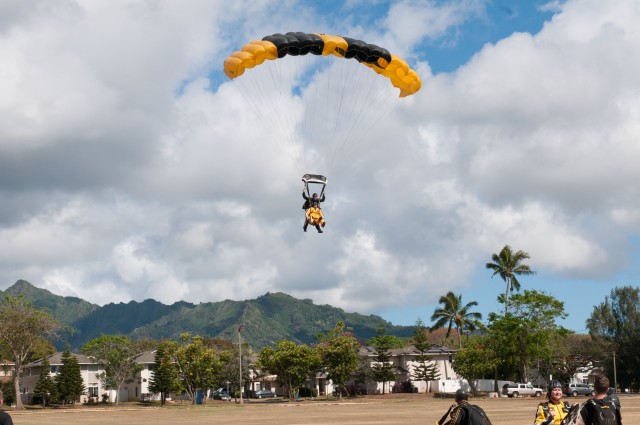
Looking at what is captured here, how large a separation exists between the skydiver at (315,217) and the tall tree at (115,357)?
61.8 meters

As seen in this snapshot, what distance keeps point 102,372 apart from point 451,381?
45435 millimetres

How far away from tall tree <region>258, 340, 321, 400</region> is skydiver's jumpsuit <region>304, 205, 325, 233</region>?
155ft

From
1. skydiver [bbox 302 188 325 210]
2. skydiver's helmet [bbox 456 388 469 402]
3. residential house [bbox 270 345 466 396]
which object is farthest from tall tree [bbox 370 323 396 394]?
skydiver's helmet [bbox 456 388 469 402]

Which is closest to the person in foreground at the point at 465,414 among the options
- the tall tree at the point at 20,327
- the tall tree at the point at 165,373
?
the tall tree at the point at 20,327

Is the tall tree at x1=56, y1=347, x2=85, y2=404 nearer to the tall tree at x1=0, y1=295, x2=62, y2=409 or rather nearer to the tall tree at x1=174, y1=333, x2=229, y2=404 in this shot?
the tall tree at x1=0, y1=295, x2=62, y2=409

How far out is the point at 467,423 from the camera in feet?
32.6

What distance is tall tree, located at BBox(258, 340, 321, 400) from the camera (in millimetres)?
77938

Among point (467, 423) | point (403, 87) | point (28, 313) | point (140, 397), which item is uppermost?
point (403, 87)

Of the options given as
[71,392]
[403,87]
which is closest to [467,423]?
[403,87]

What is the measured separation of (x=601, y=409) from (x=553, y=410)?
2.18m

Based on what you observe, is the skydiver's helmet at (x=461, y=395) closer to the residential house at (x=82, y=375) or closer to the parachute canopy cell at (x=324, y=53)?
the parachute canopy cell at (x=324, y=53)

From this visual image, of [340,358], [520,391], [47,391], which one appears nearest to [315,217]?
[340,358]

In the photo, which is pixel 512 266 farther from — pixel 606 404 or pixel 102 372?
pixel 606 404

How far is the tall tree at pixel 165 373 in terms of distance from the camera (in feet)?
265
